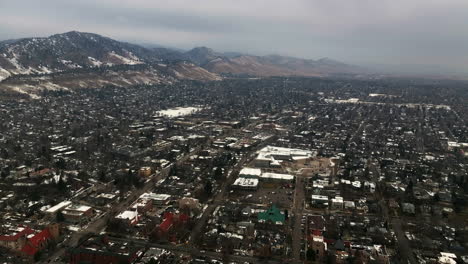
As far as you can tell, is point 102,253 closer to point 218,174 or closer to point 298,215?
point 298,215

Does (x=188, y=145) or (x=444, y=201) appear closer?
(x=444, y=201)

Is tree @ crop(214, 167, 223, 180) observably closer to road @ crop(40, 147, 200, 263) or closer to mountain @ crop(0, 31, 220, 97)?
road @ crop(40, 147, 200, 263)

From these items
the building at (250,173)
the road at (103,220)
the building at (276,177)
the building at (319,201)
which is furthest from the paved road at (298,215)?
the road at (103,220)

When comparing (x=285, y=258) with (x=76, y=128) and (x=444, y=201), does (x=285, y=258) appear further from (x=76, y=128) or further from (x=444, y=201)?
(x=76, y=128)

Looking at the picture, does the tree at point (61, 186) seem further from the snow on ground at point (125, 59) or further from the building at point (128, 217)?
the snow on ground at point (125, 59)

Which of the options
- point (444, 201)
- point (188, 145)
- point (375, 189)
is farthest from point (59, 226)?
point (444, 201)

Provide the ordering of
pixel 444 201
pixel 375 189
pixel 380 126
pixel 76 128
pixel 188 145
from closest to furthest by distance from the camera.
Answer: pixel 444 201 < pixel 375 189 < pixel 188 145 < pixel 76 128 < pixel 380 126

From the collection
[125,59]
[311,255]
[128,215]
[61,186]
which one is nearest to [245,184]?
[128,215]
